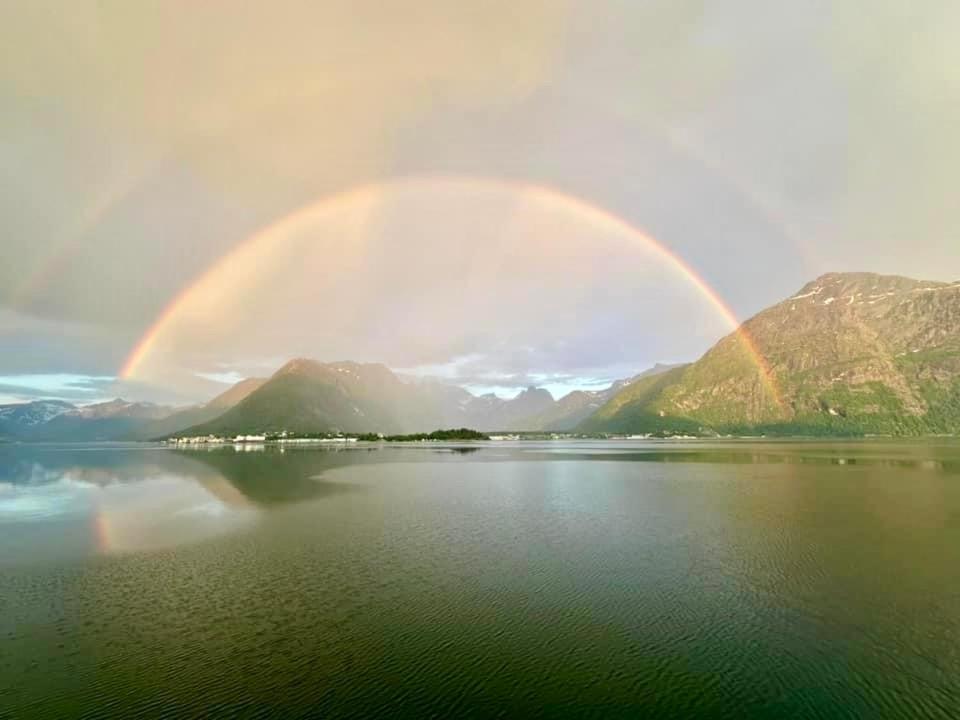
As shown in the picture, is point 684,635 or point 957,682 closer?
point 957,682

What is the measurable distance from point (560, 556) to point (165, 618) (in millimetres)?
25668

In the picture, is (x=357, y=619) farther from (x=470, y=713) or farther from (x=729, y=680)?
A: (x=729, y=680)

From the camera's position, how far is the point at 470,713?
56.2 ft

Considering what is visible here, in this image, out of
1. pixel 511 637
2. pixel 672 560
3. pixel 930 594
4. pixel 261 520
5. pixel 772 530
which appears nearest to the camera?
pixel 511 637

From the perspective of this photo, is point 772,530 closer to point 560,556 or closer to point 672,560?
point 672,560

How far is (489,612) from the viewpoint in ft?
88.3

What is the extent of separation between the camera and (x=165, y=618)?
86.8ft

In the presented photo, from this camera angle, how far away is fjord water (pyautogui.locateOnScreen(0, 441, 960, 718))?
727 inches

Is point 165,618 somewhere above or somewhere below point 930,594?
above

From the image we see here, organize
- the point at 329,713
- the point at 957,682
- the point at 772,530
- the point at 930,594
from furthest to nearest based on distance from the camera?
1. the point at 772,530
2. the point at 930,594
3. the point at 957,682
4. the point at 329,713

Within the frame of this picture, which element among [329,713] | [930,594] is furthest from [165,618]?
[930,594]

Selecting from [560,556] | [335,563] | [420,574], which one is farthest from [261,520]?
[560,556]

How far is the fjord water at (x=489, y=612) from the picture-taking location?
60.5 feet

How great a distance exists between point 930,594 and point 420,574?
99.1 feet
